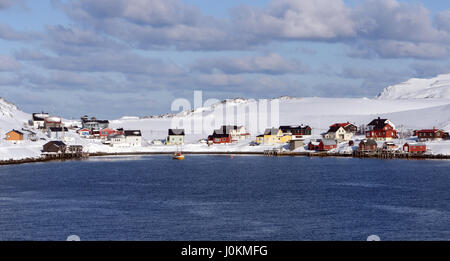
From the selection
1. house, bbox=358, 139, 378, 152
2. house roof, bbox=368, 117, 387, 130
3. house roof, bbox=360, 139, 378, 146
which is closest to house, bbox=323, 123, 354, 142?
house roof, bbox=368, 117, 387, 130

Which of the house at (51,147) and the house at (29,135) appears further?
the house at (29,135)

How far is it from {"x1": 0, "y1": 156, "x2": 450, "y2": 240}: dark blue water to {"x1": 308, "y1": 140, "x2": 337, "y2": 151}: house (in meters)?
33.9

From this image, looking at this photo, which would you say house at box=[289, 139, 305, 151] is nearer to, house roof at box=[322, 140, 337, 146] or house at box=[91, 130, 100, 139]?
house roof at box=[322, 140, 337, 146]

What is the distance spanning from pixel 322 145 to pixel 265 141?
19405 mm

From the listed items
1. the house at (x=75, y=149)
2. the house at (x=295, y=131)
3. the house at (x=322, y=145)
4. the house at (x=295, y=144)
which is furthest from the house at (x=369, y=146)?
the house at (x=75, y=149)

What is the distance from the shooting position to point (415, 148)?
99812 millimetres

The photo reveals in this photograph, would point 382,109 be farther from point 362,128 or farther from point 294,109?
point 362,128

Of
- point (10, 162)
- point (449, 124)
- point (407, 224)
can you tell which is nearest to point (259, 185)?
point (407, 224)

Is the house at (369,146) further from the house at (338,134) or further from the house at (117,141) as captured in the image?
the house at (117,141)

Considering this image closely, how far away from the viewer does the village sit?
10544 cm

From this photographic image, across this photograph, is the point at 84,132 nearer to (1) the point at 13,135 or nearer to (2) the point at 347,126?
(1) the point at 13,135

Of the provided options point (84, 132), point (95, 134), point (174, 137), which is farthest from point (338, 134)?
point (84, 132)

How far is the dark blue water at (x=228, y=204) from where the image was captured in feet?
115
